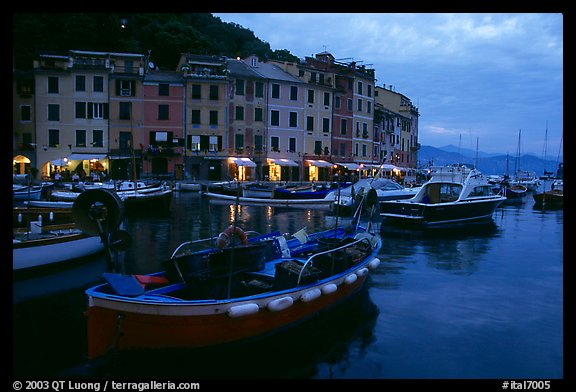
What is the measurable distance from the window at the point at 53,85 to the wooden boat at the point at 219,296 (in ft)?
130

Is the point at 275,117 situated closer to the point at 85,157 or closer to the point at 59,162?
the point at 85,157

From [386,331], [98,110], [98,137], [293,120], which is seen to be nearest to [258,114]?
[293,120]

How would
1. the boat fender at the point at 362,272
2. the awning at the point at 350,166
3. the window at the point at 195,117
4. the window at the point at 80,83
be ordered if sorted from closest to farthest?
the boat fender at the point at 362,272
the window at the point at 80,83
the window at the point at 195,117
the awning at the point at 350,166

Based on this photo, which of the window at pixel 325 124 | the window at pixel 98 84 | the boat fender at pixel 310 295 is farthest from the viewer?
the window at pixel 325 124

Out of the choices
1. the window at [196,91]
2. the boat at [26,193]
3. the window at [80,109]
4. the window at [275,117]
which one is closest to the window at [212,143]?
the window at [196,91]

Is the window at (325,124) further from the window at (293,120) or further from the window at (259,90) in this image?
the window at (259,90)

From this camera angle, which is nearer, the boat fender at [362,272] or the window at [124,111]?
the boat fender at [362,272]

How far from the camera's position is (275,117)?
50.2m

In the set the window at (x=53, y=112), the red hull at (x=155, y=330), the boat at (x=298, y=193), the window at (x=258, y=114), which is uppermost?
the window at (x=258, y=114)

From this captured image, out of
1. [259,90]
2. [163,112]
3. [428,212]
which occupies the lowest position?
[428,212]

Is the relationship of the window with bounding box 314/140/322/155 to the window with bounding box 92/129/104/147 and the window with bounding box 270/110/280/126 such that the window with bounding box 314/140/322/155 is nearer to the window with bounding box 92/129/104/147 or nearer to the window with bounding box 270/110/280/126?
the window with bounding box 270/110/280/126

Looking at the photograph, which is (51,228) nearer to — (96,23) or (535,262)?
(535,262)

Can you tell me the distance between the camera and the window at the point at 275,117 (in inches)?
1972

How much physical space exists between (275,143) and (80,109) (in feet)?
61.6
